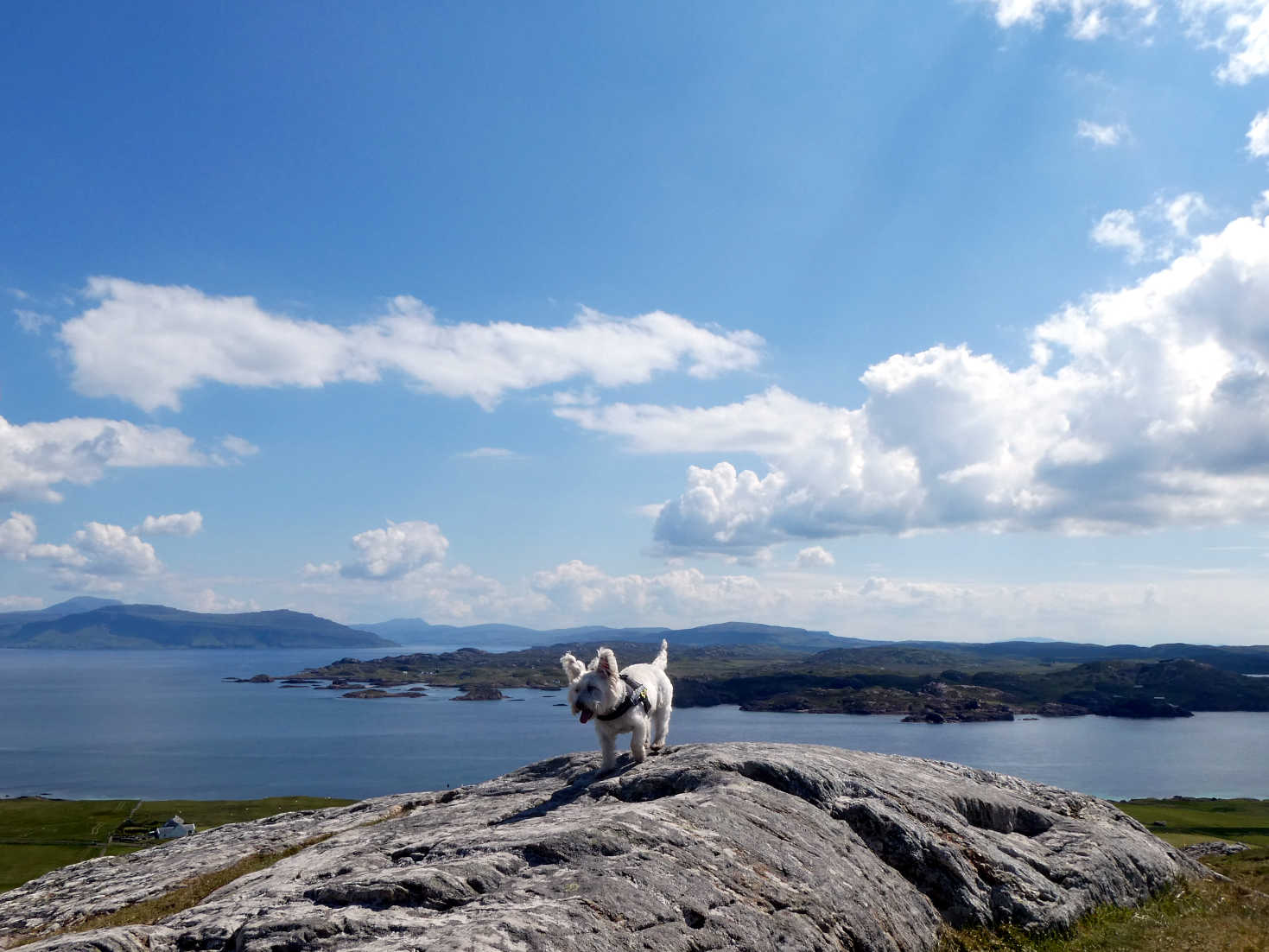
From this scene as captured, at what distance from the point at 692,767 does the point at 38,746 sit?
171m

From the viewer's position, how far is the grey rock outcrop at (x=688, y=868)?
7332mm

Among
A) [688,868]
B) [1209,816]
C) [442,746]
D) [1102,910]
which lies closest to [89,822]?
[442,746]

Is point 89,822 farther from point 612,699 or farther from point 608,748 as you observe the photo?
point 612,699

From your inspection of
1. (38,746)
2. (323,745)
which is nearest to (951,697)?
(323,745)

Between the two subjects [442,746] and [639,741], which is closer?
[639,741]

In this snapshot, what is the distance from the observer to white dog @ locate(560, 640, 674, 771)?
12312 mm

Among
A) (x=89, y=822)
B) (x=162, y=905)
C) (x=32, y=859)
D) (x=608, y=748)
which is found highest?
(x=608, y=748)

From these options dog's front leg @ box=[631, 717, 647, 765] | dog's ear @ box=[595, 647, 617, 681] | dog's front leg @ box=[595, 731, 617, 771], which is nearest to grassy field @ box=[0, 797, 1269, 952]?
dog's front leg @ box=[631, 717, 647, 765]

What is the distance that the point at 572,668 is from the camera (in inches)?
507

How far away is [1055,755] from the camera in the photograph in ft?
408

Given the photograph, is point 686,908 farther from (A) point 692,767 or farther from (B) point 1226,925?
(B) point 1226,925

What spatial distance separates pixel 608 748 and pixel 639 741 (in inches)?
21.8

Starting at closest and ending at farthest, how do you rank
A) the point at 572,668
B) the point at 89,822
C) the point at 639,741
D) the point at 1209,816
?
the point at 572,668 < the point at 639,741 < the point at 89,822 < the point at 1209,816

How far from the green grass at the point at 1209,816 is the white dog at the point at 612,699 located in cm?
5930
